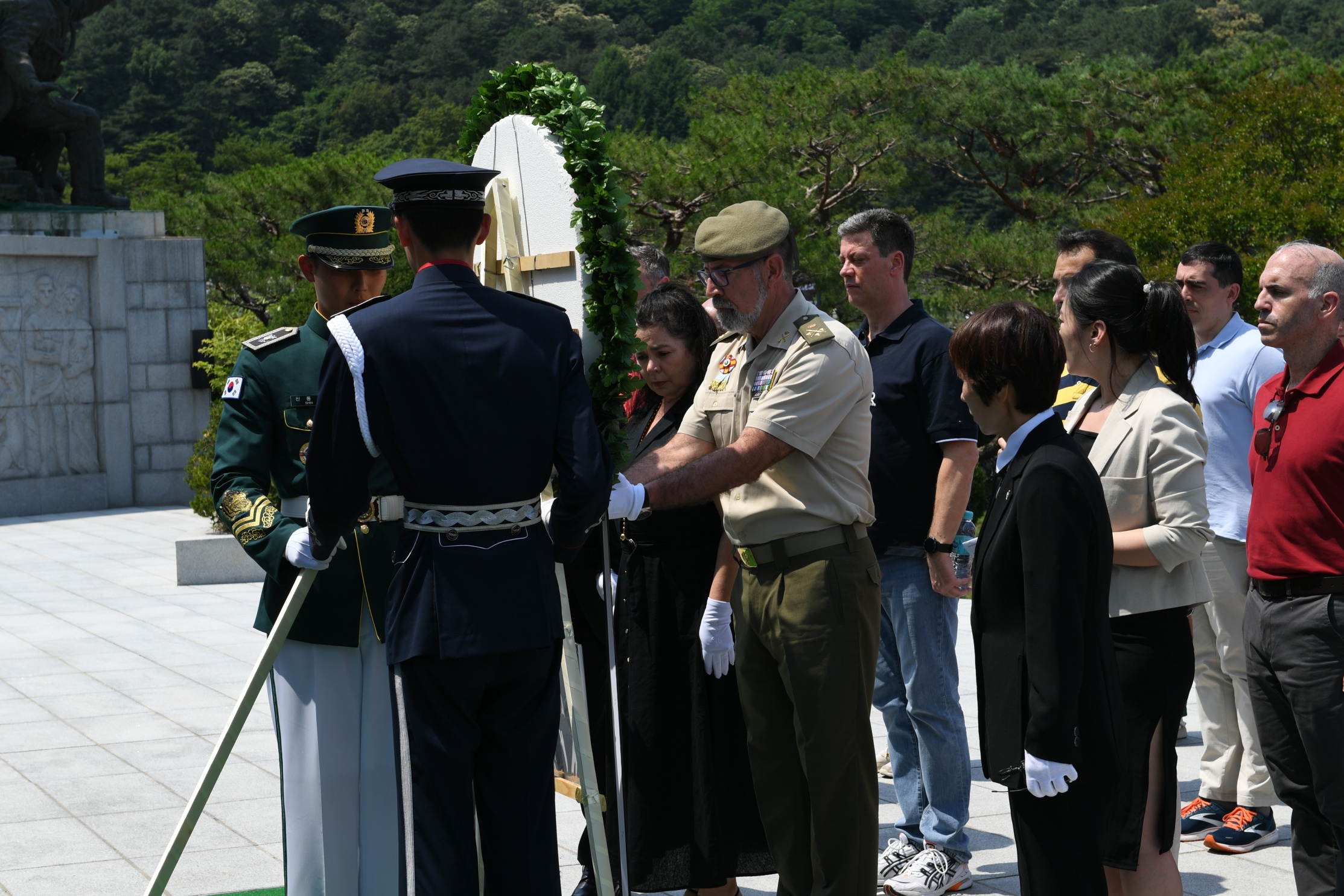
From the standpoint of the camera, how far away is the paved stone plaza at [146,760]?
413 cm

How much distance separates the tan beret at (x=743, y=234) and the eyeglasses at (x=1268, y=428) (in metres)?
1.37

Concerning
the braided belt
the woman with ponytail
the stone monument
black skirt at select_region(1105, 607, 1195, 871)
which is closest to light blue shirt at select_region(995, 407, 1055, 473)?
the woman with ponytail

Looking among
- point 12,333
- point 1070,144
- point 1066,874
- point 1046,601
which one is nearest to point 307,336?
point 1046,601

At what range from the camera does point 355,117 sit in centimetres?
5328

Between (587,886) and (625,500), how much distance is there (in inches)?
51.6

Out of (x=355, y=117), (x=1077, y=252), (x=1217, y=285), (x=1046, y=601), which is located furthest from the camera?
(x=355, y=117)

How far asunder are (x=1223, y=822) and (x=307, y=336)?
3303 mm

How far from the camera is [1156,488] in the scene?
10.8 feet

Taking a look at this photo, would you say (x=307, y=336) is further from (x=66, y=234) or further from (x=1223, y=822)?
(x=66, y=234)

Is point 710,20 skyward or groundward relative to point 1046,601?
skyward

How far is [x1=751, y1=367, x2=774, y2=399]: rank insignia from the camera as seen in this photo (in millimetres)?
3359

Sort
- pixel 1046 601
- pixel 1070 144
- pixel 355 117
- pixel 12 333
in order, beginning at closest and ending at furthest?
pixel 1046 601, pixel 12 333, pixel 1070 144, pixel 355 117

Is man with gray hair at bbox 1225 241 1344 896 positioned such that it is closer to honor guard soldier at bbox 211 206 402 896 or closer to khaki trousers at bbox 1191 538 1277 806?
khaki trousers at bbox 1191 538 1277 806

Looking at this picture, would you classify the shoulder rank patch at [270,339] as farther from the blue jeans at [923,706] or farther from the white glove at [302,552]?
the blue jeans at [923,706]
